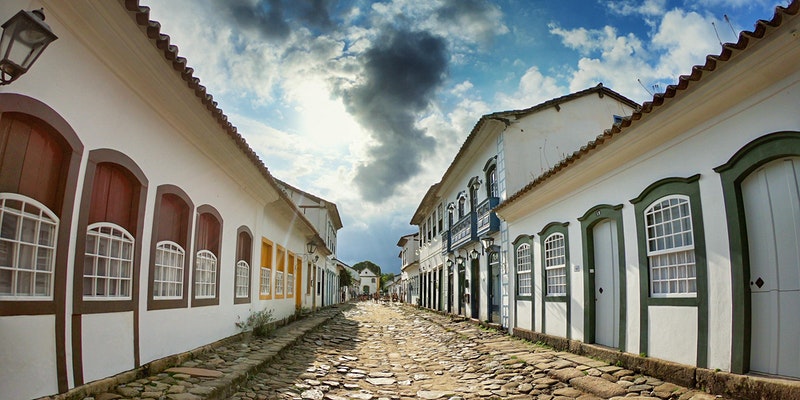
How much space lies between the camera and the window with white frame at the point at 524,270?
11.4 metres

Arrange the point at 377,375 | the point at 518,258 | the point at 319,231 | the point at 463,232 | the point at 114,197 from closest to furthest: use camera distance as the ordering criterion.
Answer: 1. the point at 114,197
2. the point at 377,375
3. the point at 518,258
4. the point at 463,232
5. the point at 319,231

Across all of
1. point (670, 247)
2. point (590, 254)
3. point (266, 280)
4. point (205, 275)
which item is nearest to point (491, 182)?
point (590, 254)

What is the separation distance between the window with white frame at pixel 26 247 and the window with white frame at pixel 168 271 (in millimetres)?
1939

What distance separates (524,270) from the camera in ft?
38.3

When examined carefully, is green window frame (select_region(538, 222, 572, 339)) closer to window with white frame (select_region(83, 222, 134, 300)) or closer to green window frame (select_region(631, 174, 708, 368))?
green window frame (select_region(631, 174, 708, 368))

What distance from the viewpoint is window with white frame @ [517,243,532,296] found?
11.4 meters

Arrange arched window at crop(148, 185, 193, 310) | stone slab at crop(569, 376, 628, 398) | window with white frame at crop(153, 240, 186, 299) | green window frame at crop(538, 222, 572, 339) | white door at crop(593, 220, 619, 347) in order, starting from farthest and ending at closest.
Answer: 1. green window frame at crop(538, 222, 572, 339)
2. white door at crop(593, 220, 619, 347)
3. window with white frame at crop(153, 240, 186, 299)
4. arched window at crop(148, 185, 193, 310)
5. stone slab at crop(569, 376, 628, 398)

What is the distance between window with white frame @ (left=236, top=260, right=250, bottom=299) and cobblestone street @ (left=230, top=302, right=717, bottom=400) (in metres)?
1.54

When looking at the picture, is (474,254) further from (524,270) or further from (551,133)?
(551,133)

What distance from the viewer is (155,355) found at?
579 centimetres

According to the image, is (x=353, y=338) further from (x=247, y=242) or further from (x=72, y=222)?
(x=72, y=222)

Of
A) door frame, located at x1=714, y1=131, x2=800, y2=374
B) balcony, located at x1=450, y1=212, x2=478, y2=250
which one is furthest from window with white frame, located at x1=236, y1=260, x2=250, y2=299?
door frame, located at x1=714, y1=131, x2=800, y2=374

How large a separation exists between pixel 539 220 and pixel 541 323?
2.23 meters

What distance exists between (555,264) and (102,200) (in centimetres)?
808
